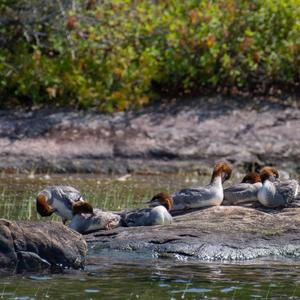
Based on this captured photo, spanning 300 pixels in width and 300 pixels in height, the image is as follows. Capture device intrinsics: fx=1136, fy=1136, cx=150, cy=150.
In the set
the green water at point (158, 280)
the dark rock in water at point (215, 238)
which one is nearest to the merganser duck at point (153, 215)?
the dark rock in water at point (215, 238)

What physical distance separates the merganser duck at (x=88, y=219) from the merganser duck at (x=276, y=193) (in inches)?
66.8

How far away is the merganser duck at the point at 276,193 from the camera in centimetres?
1231

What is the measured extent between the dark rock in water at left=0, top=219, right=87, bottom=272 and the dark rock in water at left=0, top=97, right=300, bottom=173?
9.87 meters

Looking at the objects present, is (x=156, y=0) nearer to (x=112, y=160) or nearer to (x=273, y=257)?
(x=112, y=160)

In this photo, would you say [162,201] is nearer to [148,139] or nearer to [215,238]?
[215,238]

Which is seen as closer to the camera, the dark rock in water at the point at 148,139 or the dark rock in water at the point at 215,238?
the dark rock in water at the point at 215,238

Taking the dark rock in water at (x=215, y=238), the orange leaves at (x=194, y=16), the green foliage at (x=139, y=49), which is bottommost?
the dark rock in water at (x=215, y=238)

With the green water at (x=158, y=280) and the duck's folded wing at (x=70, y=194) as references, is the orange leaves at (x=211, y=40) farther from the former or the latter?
the green water at (x=158, y=280)

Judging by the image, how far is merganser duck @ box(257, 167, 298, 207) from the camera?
12.3 meters

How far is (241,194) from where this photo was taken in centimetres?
1257

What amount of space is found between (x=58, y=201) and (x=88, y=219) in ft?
2.96

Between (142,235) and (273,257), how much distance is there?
1.32 m

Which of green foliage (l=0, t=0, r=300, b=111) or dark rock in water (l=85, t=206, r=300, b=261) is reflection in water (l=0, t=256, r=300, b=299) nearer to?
dark rock in water (l=85, t=206, r=300, b=261)

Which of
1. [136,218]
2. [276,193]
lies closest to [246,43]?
[276,193]
